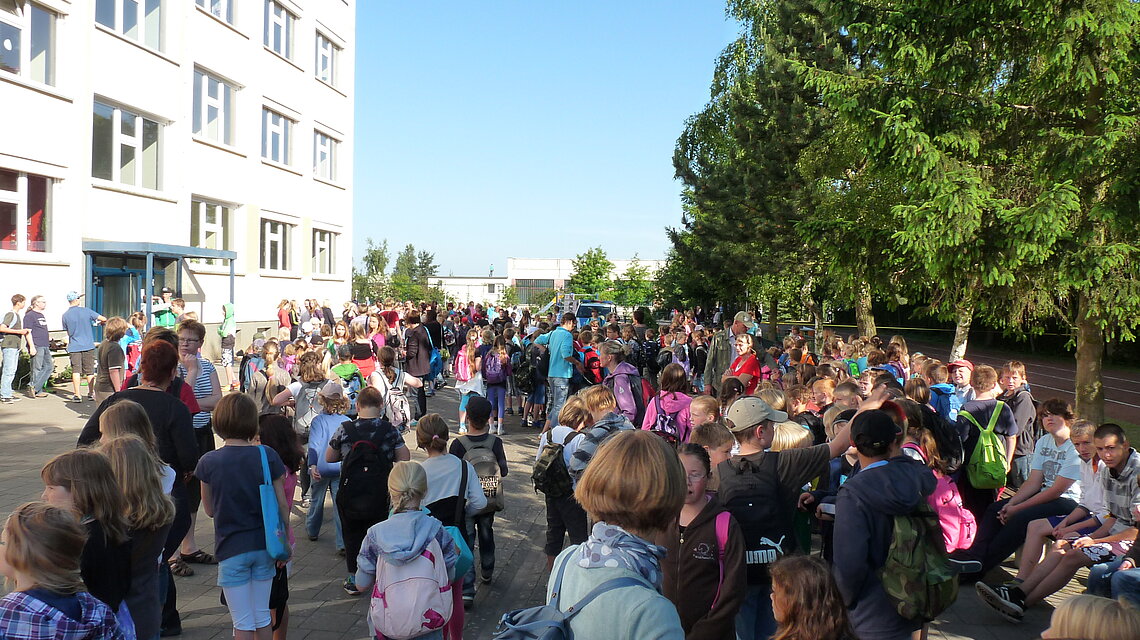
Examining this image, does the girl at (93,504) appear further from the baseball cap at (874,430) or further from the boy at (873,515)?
the baseball cap at (874,430)

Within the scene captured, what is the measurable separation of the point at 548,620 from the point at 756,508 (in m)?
2.02

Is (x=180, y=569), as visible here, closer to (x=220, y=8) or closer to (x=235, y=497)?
(x=235, y=497)

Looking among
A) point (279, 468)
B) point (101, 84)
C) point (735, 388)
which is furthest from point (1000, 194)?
point (101, 84)

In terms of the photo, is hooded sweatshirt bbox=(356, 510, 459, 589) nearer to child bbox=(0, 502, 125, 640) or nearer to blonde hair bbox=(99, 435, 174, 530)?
blonde hair bbox=(99, 435, 174, 530)

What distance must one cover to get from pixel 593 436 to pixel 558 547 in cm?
125

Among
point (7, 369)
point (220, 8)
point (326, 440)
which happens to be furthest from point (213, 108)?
point (326, 440)

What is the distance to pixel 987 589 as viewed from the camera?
6.23m

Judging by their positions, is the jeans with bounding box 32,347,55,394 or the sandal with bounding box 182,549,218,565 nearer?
the sandal with bounding box 182,549,218,565

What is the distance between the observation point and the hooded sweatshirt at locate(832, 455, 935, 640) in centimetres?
376

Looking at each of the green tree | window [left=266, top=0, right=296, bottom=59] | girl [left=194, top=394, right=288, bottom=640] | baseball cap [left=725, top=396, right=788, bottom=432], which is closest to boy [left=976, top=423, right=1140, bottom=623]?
baseball cap [left=725, top=396, right=788, bottom=432]

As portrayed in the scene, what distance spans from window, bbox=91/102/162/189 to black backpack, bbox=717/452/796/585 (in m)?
19.7

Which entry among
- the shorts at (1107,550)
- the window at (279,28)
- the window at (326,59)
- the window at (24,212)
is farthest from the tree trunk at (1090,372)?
the window at (326,59)

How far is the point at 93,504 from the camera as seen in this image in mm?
3230

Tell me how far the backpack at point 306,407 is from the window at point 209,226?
17.3 metres
